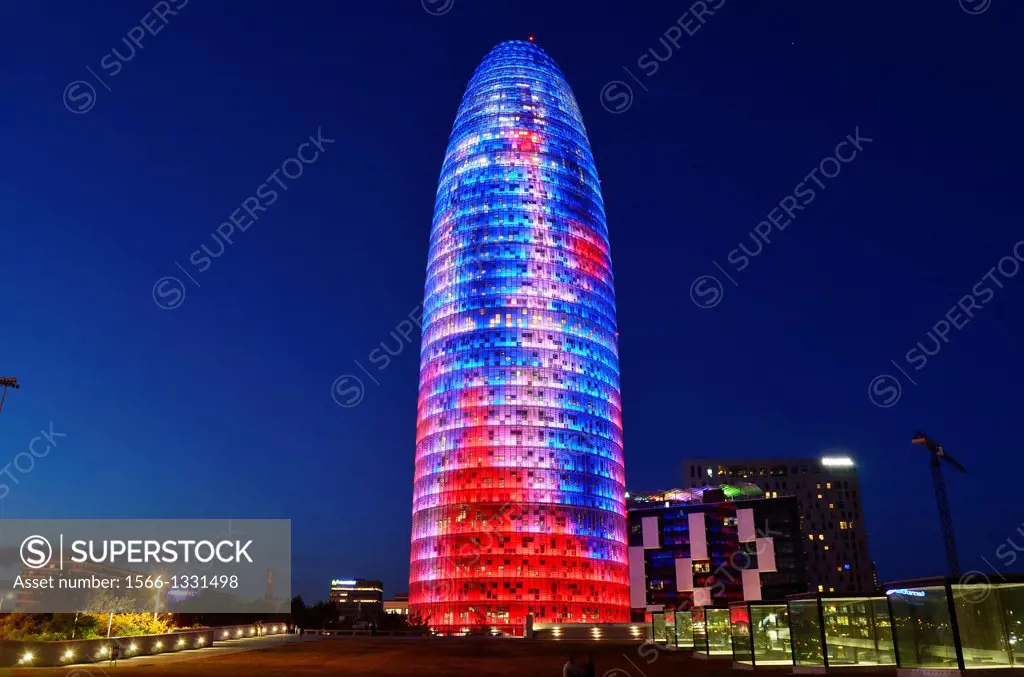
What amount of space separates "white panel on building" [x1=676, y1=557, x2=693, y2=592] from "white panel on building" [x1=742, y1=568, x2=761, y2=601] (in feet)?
44.5

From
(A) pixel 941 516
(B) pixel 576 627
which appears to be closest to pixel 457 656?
(B) pixel 576 627

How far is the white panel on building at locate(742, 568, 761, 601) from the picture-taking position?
7175 inches

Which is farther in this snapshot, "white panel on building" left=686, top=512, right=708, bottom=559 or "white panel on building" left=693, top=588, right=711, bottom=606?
"white panel on building" left=686, top=512, right=708, bottom=559

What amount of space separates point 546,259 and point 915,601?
115460 mm

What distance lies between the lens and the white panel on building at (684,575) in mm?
195250

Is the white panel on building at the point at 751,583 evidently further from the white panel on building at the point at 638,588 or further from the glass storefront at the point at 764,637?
the glass storefront at the point at 764,637

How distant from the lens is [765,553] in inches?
7426

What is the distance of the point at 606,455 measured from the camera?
146m

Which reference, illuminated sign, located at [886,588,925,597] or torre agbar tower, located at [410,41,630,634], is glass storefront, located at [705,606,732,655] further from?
torre agbar tower, located at [410,41,630,634]

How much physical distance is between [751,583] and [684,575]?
1762 centimetres

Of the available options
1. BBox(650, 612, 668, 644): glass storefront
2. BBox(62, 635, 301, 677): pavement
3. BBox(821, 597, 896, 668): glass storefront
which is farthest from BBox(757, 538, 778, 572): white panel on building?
BBox(821, 597, 896, 668): glass storefront

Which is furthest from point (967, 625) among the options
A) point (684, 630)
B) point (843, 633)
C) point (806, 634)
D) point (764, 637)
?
point (684, 630)

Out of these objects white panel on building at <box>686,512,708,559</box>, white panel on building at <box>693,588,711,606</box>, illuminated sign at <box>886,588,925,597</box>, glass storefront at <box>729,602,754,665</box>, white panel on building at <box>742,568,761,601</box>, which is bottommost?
white panel on building at <box>693,588,711,606</box>

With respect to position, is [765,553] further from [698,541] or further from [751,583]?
[698,541]
